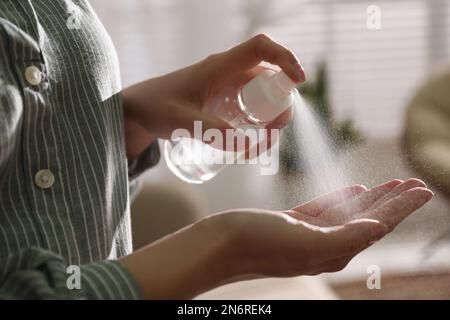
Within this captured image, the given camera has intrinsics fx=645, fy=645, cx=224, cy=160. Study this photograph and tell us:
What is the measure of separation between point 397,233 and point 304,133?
127mm

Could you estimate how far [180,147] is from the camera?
678 millimetres

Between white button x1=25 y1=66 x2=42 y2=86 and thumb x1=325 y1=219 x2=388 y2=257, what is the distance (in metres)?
0.24

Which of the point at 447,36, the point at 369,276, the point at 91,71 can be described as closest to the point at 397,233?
the point at 369,276

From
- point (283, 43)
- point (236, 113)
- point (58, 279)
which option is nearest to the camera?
point (58, 279)

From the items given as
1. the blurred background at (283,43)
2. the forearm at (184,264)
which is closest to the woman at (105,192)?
the forearm at (184,264)

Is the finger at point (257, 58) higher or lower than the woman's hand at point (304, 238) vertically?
higher

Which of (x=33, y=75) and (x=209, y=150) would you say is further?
(x=209, y=150)

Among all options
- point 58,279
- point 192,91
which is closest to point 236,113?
point 192,91

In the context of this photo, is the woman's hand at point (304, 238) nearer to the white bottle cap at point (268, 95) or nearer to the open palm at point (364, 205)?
the open palm at point (364, 205)

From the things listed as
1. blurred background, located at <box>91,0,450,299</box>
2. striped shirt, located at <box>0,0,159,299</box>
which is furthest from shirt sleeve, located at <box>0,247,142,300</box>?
blurred background, located at <box>91,0,450,299</box>

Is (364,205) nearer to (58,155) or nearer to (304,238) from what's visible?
(304,238)

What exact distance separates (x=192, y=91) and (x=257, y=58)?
74 millimetres

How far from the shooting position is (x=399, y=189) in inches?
18.8

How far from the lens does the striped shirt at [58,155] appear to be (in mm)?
406
